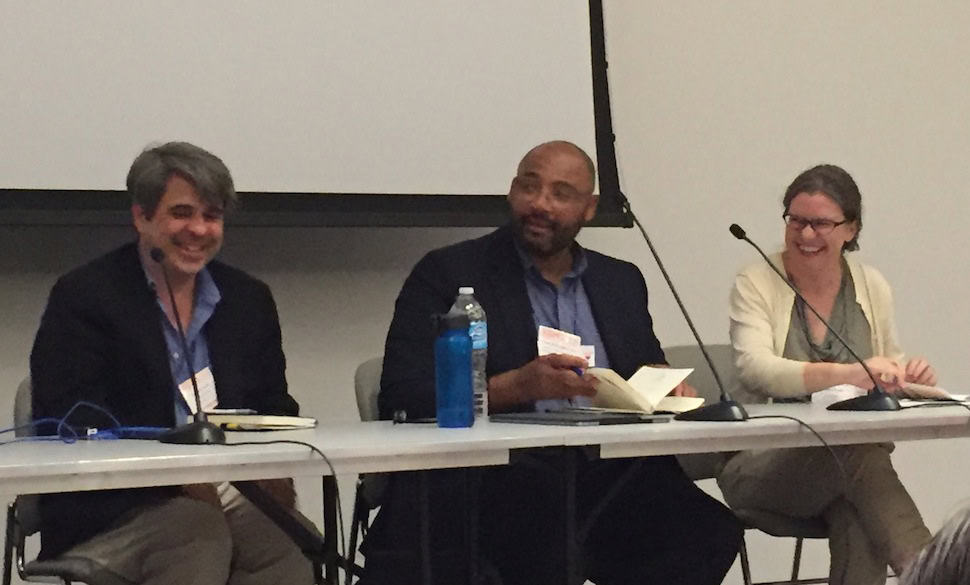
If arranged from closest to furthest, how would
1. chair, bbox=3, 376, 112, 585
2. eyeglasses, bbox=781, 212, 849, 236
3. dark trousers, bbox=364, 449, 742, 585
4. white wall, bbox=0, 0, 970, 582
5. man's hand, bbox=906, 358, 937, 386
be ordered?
chair, bbox=3, 376, 112, 585, dark trousers, bbox=364, 449, 742, 585, man's hand, bbox=906, 358, 937, 386, eyeglasses, bbox=781, 212, 849, 236, white wall, bbox=0, 0, 970, 582

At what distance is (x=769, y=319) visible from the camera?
3.07 m

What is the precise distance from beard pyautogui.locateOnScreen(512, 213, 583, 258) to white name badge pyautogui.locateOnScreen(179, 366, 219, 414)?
0.85 m

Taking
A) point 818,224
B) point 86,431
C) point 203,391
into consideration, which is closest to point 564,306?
point 818,224

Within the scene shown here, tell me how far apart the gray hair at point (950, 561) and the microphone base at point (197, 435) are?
4.88 feet

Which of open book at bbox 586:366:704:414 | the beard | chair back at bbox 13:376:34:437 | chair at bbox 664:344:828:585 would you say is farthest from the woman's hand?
chair back at bbox 13:376:34:437

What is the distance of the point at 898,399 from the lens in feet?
8.77

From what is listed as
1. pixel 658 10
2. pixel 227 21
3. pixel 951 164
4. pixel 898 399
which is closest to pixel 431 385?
pixel 898 399

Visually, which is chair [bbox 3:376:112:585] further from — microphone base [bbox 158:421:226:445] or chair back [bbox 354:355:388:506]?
chair back [bbox 354:355:388:506]

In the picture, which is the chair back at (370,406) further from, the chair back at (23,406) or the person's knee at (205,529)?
the chair back at (23,406)

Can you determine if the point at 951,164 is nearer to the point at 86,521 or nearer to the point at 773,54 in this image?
the point at 773,54

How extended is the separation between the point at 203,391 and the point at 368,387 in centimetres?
57

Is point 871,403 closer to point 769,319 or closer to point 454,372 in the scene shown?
point 769,319

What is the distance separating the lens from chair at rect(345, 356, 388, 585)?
105 inches

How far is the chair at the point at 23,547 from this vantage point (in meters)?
2.12
